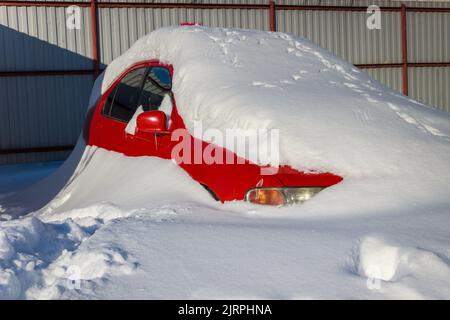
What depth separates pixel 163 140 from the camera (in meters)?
4.65

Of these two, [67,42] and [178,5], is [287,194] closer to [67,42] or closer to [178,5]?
[67,42]

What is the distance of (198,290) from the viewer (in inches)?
99.3

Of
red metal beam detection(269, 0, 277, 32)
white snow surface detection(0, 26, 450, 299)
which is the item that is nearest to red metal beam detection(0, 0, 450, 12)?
red metal beam detection(269, 0, 277, 32)

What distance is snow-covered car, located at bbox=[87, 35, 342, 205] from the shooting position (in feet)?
12.5

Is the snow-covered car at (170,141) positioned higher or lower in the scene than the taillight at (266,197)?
higher

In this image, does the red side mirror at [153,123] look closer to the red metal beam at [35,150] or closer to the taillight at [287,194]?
the taillight at [287,194]

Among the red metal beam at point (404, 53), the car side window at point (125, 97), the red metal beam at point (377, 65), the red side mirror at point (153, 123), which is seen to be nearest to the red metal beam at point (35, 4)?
the red metal beam at point (377, 65)

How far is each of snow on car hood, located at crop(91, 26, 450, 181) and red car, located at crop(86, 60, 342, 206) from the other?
0.33 ft

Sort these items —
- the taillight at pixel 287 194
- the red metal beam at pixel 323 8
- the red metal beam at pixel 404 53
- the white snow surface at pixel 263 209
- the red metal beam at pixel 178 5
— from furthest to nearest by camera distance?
the red metal beam at pixel 404 53 < the red metal beam at pixel 323 8 < the red metal beam at pixel 178 5 < the taillight at pixel 287 194 < the white snow surface at pixel 263 209

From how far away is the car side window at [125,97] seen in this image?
5.55 metres

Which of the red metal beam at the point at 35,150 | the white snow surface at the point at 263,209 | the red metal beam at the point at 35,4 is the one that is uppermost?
the red metal beam at the point at 35,4

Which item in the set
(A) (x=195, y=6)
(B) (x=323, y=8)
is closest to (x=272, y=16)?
(B) (x=323, y=8)

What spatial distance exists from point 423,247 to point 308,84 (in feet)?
7.14
